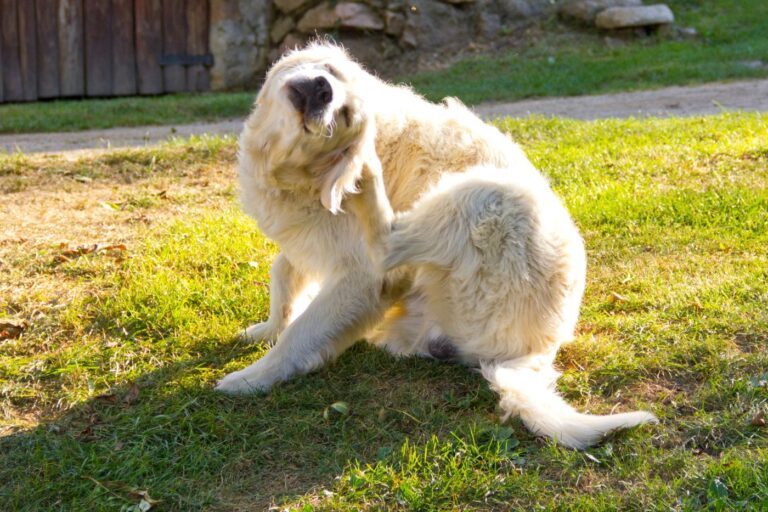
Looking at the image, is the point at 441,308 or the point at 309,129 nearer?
the point at 309,129

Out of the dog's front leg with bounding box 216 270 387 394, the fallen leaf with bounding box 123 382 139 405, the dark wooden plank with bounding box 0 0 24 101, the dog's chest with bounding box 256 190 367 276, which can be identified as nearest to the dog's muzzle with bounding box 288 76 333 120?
the dog's chest with bounding box 256 190 367 276

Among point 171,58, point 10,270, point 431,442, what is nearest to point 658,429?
point 431,442

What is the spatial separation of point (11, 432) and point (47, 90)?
456 inches

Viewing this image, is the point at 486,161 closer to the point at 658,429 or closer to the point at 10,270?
the point at 658,429

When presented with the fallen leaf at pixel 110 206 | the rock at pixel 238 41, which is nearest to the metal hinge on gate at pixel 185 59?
the rock at pixel 238 41

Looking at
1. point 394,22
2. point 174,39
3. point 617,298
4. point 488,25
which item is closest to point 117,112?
point 174,39

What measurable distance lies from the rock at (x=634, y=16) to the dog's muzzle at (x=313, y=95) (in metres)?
12.5

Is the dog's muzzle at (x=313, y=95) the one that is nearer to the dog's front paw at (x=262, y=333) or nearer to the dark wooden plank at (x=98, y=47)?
the dog's front paw at (x=262, y=333)

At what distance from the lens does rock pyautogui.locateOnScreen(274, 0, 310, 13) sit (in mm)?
14773

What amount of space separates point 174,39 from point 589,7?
7177 mm

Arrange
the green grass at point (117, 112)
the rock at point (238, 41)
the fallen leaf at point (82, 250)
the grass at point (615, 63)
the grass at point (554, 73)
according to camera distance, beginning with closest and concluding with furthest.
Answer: the fallen leaf at point (82, 250)
the green grass at point (117, 112)
the grass at point (554, 73)
the grass at point (615, 63)
the rock at point (238, 41)

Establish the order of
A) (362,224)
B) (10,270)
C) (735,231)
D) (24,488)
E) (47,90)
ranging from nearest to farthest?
(24,488)
(362,224)
(10,270)
(735,231)
(47,90)

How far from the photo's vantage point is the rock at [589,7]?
15.5 metres

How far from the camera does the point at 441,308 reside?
14.3ft
